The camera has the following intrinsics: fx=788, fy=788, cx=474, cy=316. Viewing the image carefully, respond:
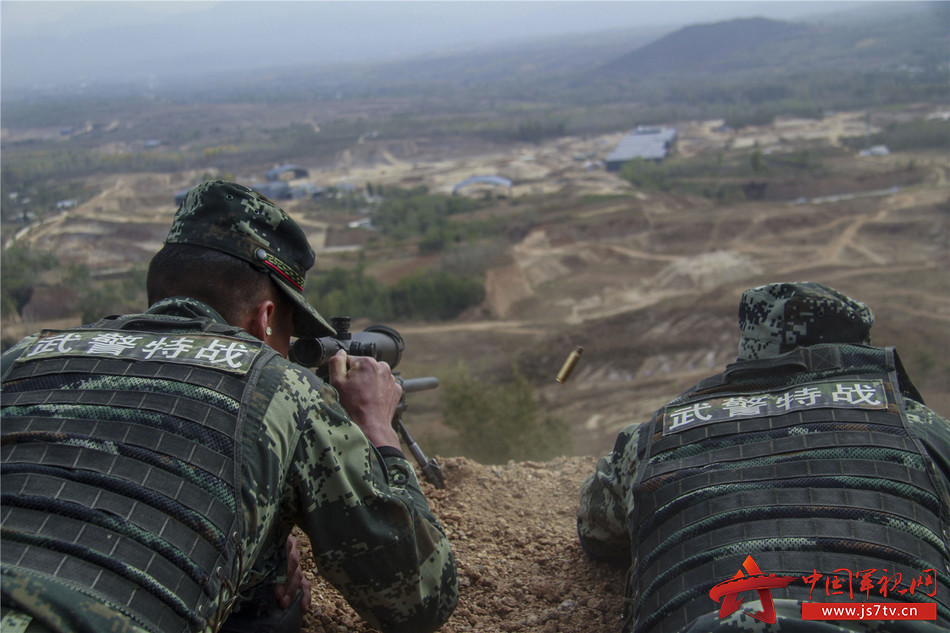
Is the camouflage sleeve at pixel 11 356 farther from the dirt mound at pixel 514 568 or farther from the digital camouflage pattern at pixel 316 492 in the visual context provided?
the dirt mound at pixel 514 568

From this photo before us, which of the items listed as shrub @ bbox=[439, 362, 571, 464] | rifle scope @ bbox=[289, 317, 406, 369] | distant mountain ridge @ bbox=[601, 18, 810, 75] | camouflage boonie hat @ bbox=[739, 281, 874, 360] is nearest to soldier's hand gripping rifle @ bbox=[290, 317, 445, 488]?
rifle scope @ bbox=[289, 317, 406, 369]

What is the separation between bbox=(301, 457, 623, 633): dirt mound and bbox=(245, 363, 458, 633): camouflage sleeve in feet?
2.37

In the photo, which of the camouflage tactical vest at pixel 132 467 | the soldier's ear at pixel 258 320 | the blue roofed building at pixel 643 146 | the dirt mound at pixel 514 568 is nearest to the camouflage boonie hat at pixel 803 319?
the dirt mound at pixel 514 568

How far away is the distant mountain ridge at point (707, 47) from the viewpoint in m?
123

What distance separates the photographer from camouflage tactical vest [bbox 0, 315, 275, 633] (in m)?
1.66

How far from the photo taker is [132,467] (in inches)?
70.7

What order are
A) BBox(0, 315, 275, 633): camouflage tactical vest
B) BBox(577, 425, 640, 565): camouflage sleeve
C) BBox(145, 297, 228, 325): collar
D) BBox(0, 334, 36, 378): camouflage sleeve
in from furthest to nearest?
BBox(577, 425, 640, 565): camouflage sleeve < BBox(145, 297, 228, 325): collar < BBox(0, 334, 36, 378): camouflage sleeve < BBox(0, 315, 275, 633): camouflage tactical vest

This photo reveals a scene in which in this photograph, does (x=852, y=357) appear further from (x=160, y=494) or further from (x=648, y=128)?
(x=648, y=128)

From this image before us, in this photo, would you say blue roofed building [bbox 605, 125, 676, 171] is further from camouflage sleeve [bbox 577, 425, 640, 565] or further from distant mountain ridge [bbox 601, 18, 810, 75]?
distant mountain ridge [bbox 601, 18, 810, 75]

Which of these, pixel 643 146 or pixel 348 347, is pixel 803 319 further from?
pixel 643 146

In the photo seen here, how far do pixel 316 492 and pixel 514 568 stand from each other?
Answer: 180 centimetres

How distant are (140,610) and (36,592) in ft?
0.68

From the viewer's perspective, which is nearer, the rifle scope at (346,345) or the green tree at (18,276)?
the rifle scope at (346,345)

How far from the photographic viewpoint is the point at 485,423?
13508 millimetres
